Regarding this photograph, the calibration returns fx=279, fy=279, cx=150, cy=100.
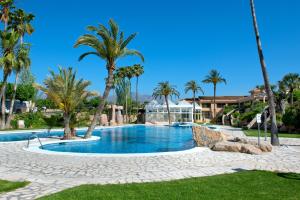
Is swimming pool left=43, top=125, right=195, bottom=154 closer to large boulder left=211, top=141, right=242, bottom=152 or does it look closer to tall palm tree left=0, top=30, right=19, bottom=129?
large boulder left=211, top=141, right=242, bottom=152

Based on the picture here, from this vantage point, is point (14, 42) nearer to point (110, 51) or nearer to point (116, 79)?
point (110, 51)

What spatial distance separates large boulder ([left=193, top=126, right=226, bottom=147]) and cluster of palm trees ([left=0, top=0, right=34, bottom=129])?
62.0 ft

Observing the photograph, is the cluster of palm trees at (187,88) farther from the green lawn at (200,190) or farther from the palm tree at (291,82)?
the green lawn at (200,190)

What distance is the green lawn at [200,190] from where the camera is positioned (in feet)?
17.4

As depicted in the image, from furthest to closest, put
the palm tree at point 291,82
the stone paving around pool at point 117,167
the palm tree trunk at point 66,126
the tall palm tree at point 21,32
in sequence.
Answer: the palm tree at point 291,82 < the tall palm tree at point 21,32 < the palm tree trunk at point 66,126 < the stone paving around pool at point 117,167

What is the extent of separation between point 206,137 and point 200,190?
27.4ft

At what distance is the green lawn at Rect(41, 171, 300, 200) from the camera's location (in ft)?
17.4

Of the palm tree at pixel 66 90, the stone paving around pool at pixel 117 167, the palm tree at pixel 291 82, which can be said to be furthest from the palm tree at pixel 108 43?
the palm tree at pixel 291 82

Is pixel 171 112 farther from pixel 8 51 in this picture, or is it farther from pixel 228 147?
pixel 228 147

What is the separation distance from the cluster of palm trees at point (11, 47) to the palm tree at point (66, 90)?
32.7 feet

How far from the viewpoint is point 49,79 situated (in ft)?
56.0

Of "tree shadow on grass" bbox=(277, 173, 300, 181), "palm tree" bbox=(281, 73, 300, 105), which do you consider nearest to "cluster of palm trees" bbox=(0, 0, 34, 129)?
"tree shadow on grass" bbox=(277, 173, 300, 181)

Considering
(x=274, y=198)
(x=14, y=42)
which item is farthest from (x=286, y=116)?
(x=14, y=42)

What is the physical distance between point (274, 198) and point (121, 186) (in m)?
3.08
